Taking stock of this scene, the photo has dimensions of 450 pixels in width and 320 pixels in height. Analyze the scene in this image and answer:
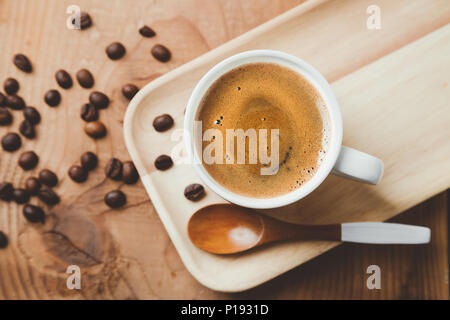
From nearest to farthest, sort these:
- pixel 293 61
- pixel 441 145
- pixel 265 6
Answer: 1. pixel 293 61
2. pixel 441 145
3. pixel 265 6

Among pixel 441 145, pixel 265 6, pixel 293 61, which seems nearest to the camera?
pixel 293 61

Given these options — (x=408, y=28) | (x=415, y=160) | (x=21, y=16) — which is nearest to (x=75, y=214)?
(x=21, y=16)

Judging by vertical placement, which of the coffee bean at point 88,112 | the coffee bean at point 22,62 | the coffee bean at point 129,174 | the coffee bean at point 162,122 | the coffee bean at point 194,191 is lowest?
the coffee bean at point 194,191

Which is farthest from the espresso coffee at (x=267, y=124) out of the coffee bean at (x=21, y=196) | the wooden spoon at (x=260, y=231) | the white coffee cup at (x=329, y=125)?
the coffee bean at (x=21, y=196)

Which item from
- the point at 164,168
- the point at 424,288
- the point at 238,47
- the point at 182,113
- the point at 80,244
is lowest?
the point at 424,288

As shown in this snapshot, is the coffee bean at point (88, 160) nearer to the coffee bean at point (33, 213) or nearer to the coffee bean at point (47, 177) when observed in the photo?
the coffee bean at point (47, 177)

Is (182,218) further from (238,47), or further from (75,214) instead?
(238,47)

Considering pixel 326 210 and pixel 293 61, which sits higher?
pixel 293 61

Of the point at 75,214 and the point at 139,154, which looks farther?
the point at 75,214
